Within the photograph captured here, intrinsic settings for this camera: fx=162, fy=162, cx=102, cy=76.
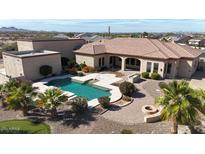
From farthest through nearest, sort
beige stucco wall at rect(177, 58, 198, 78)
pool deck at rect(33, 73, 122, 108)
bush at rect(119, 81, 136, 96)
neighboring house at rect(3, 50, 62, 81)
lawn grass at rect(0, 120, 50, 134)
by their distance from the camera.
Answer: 1. beige stucco wall at rect(177, 58, 198, 78)
2. neighboring house at rect(3, 50, 62, 81)
3. pool deck at rect(33, 73, 122, 108)
4. bush at rect(119, 81, 136, 96)
5. lawn grass at rect(0, 120, 50, 134)

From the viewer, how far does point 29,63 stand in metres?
25.3

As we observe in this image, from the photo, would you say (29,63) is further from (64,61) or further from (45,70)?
(64,61)

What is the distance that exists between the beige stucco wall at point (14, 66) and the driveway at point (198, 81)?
25.7m

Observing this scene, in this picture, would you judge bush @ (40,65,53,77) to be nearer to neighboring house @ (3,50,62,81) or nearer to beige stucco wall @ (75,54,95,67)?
neighboring house @ (3,50,62,81)

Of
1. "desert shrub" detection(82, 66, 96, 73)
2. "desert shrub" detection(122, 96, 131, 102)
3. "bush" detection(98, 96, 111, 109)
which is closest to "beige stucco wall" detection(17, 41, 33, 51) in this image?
"desert shrub" detection(82, 66, 96, 73)

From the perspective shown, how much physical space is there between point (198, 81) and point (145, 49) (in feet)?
33.0

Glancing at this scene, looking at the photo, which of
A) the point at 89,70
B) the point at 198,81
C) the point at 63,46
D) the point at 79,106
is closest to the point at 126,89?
the point at 79,106

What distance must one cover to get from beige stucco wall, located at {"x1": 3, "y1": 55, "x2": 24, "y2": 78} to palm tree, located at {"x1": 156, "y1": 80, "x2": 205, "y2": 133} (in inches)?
854

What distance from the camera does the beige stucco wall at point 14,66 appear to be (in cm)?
2505

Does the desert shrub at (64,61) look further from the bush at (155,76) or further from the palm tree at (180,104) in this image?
the palm tree at (180,104)

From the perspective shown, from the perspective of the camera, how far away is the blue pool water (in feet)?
71.0

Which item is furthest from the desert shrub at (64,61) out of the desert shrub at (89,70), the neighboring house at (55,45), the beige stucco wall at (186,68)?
→ the beige stucco wall at (186,68)

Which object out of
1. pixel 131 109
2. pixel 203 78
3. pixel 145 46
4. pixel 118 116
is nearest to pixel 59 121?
pixel 118 116

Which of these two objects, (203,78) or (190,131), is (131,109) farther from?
(203,78)
